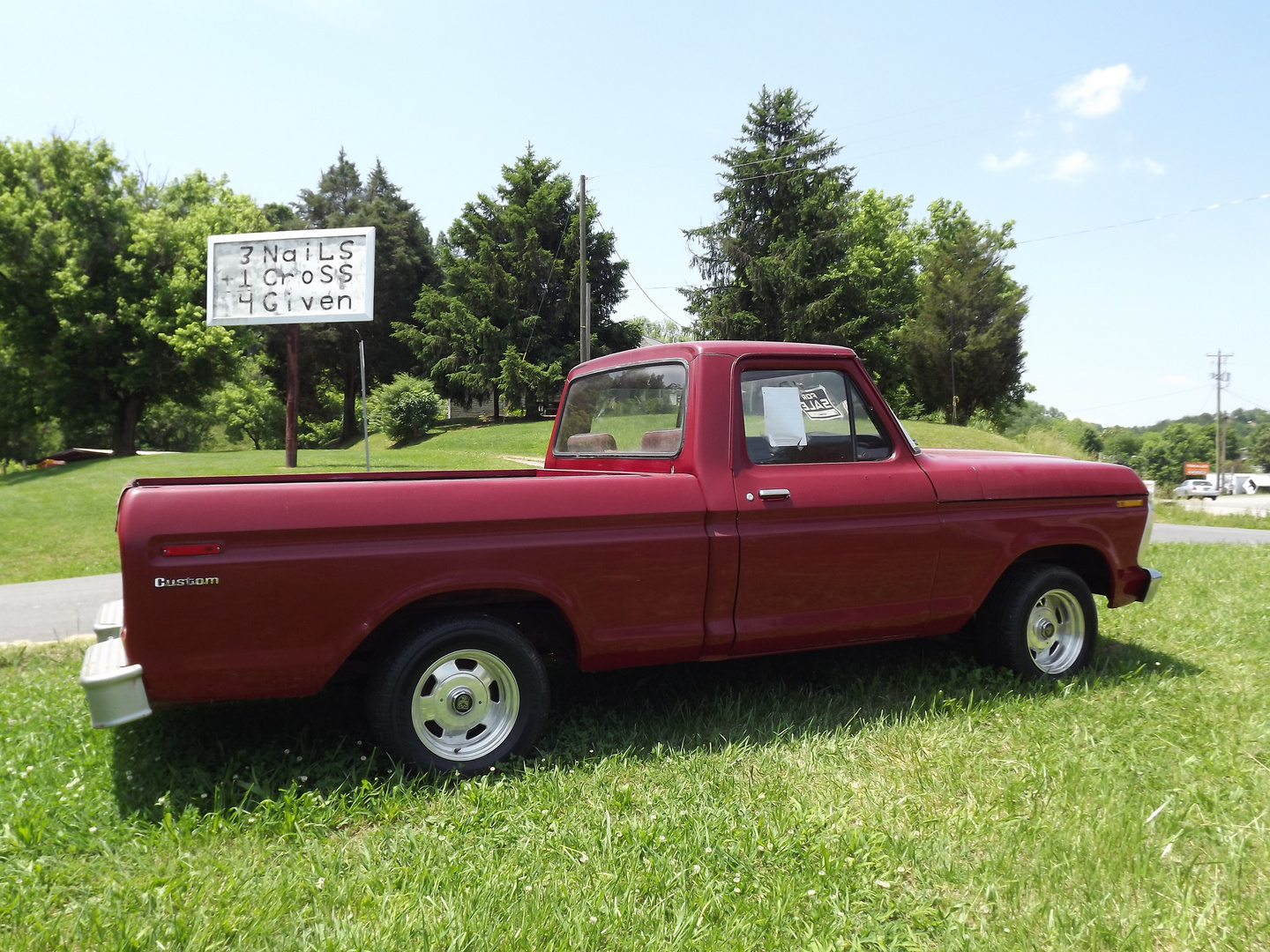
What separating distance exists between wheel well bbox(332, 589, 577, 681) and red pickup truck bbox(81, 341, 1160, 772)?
0.01m

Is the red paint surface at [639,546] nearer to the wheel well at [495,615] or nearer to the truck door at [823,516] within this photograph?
the truck door at [823,516]

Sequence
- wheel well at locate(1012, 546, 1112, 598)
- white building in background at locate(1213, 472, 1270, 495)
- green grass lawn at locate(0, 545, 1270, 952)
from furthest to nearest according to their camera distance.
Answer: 1. white building in background at locate(1213, 472, 1270, 495)
2. wheel well at locate(1012, 546, 1112, 598)
3. green grass lawn at locate(0, 545, 1270, 952)

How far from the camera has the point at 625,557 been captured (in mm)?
3707

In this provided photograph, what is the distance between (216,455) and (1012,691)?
28661mm

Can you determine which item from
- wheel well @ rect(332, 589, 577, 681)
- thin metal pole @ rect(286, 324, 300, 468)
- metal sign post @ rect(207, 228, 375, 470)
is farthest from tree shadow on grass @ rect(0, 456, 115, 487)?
wheel well @ rect(332, 589, 577, 681)

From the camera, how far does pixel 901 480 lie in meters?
4.36

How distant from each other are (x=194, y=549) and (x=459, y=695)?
3.93 feet

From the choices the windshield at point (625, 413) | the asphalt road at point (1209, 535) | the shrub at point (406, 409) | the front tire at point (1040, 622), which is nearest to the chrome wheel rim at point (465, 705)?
the windshield at point (625, 413)

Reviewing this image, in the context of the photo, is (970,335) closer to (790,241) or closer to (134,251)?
(790,241)

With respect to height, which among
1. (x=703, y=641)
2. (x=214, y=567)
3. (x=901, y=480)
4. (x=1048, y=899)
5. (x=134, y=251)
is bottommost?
(x=1048, y=899)

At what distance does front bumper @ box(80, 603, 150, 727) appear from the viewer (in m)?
2.96

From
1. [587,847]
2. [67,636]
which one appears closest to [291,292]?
[67,636]

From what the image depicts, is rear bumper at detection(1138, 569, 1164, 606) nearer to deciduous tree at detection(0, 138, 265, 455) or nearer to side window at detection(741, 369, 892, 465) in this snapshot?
side window at detection(741, 369, 892, 465)

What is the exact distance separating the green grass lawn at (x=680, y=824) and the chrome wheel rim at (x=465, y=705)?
16 centimetres
